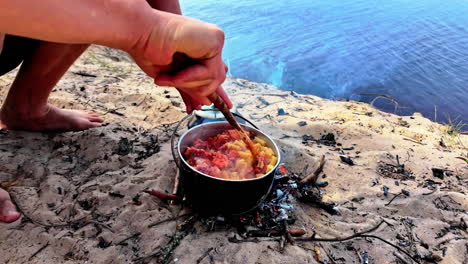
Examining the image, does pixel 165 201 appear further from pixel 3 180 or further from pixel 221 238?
pixel 3 180

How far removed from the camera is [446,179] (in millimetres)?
3008

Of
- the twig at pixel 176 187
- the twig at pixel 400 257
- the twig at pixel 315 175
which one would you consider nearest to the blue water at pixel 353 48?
the twig at pixel 315 175

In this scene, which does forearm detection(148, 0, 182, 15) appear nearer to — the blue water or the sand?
the sand

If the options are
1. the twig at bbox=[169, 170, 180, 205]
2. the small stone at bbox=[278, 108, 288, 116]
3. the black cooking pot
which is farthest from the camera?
the small stone at bbox=[278, 108, 288, 116]

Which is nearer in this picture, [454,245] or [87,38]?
[87,38]

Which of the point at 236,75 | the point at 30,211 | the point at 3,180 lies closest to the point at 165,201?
the point at 30,211

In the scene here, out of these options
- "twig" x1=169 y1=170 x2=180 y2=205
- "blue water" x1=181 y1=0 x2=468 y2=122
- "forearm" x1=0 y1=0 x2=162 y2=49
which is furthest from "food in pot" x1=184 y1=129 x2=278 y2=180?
"blue water" x1=181 y1=0 x2=468 y2=122

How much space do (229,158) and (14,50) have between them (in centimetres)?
183

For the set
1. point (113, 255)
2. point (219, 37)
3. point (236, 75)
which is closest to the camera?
point (219, 37)

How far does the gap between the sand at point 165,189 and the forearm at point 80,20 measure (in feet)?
4.20

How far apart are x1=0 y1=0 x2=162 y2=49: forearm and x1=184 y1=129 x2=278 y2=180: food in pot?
98cm

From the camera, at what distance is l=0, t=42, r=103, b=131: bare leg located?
8.41 feet

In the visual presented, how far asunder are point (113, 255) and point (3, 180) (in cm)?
108

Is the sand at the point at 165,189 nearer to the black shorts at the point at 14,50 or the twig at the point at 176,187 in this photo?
the twig at the point at 176,187
